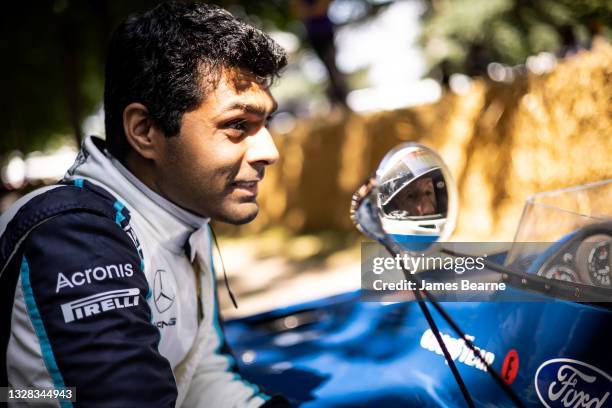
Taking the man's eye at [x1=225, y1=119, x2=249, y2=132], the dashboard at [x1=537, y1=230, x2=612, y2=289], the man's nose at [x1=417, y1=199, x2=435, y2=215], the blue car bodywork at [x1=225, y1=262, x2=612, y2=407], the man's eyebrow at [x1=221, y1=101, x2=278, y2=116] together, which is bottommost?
the blue car bodywork at [x1=225, y1=262, x2=612, y2=407]

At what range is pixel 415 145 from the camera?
3.84ft

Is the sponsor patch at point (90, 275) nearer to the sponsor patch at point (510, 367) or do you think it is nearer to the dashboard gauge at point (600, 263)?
the sponsor patch at point (510, 367)

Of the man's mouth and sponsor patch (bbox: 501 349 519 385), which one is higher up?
the man's mouth

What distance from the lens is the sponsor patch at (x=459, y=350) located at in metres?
1.24

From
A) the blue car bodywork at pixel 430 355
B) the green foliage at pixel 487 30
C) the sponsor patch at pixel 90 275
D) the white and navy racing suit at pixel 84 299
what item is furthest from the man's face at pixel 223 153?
the green foliage at pixel 487 30

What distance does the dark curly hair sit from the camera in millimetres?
1236

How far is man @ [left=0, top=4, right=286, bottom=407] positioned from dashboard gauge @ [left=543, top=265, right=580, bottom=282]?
0.77 meters

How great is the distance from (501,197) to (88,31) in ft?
28.5

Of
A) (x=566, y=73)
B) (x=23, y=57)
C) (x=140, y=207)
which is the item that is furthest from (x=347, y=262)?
(x=23, y=57)

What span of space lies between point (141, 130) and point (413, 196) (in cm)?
71

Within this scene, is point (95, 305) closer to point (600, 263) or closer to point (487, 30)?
point (600, 263)

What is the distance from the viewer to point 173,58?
1242 millimetres

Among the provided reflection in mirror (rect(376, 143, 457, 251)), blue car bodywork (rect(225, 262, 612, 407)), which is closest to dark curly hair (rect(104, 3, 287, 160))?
reflection in mirror (rect(376, 143, 457, 251))

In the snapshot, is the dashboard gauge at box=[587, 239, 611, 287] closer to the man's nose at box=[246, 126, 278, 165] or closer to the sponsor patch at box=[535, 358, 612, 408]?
the sponsor patch at box=[535, 358, 612, 408]
